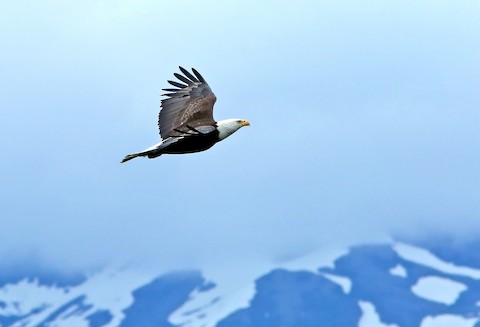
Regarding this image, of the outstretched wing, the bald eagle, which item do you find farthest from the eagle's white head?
the outstretched wing

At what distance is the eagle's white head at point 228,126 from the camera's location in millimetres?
19344

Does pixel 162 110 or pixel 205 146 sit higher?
pixel 162 110

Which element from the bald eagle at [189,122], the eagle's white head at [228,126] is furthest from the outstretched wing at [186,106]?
the eagle's white head at [228,126]

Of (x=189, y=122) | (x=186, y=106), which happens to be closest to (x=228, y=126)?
(x=189, y=122)

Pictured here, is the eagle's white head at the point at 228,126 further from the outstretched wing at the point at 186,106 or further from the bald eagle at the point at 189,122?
the outstretched wing at the point at 186,106

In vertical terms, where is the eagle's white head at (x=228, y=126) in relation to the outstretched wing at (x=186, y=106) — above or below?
below

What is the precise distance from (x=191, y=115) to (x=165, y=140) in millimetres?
1952

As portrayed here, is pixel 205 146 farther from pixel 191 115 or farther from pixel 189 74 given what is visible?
pixel 189 74

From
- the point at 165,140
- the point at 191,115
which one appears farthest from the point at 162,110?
the point at 165,140

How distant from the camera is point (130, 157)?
1872 cm

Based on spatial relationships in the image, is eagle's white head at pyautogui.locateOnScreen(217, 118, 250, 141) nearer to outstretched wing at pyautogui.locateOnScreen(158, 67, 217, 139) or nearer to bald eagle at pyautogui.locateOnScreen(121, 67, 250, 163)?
bald eagle at pyautogui.locateOnScreen(121, 67, 250, 163)

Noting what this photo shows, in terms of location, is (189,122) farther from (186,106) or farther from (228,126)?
(228,126)

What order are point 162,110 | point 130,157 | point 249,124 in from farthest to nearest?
point 162,110
point 249,124
point 130,157

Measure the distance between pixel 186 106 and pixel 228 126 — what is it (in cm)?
231
